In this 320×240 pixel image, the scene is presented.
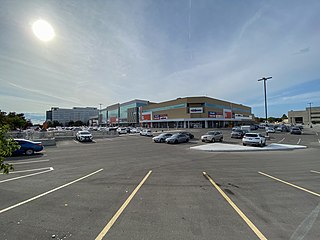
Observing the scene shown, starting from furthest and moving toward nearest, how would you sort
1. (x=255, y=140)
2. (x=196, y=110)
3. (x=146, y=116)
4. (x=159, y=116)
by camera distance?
(x=146, y=116), (x=159, y=116), (x=196, y=110), (x=255, y=140)

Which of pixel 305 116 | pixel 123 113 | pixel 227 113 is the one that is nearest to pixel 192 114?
pixel 227 113

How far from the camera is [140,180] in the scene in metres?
7.00

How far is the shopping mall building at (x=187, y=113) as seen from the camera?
68.6 meters

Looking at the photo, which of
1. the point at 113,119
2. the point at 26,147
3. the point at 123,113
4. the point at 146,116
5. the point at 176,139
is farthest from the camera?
the point at 113,119

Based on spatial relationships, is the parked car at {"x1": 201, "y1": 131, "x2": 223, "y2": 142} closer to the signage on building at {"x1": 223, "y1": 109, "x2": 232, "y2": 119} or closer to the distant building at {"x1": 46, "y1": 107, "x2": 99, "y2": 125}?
the signage on building at {"x1": 223, "y1": 109, "x2": 232, "y2": 119}

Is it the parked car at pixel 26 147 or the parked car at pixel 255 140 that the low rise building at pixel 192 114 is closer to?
the parked car at pixel 255 140

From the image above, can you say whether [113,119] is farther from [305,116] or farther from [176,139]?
[305,116]

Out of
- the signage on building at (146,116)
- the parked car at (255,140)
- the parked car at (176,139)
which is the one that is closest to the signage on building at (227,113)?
the signage on building at (146,116)

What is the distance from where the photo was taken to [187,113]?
2714 inches

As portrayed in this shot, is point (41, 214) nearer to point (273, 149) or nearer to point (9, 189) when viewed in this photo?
point (9, 189)

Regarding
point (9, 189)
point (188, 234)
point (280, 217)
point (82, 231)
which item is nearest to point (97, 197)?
point (82, 231)

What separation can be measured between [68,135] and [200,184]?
103ft

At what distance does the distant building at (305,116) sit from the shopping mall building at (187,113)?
39312 mm

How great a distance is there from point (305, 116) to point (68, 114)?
207m
